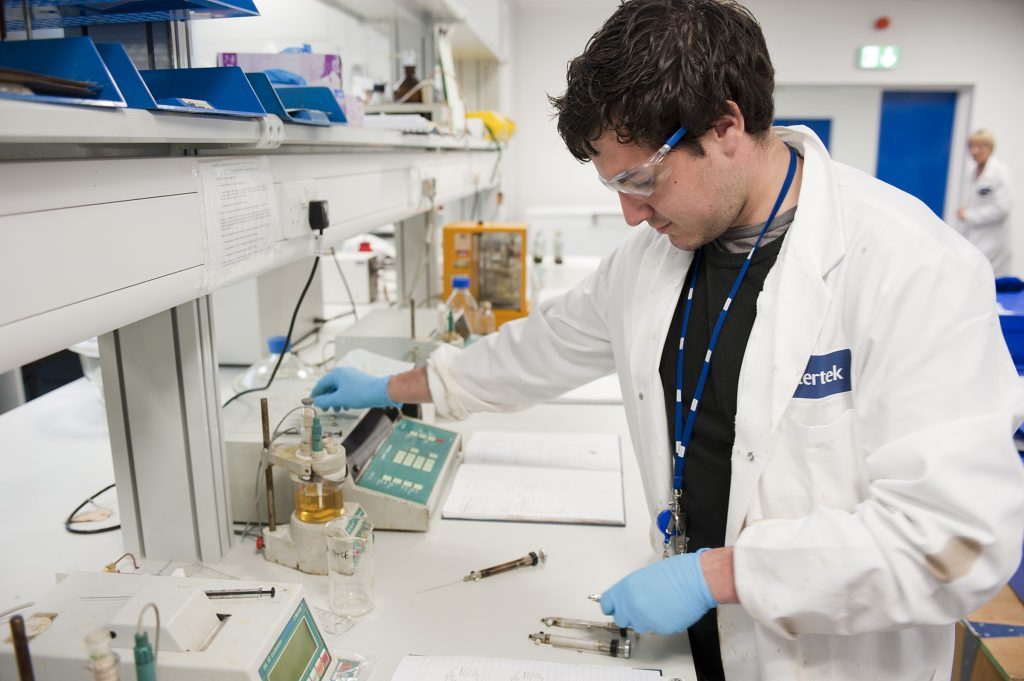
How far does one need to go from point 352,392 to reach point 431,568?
403 mm

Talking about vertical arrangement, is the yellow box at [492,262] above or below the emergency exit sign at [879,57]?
below

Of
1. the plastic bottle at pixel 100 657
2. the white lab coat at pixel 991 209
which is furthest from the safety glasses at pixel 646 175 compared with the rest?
the white lab coat at pixel 991 209

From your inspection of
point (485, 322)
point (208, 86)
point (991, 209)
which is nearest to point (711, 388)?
point (208, 86)

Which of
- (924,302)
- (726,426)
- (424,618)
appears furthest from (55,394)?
(924,302)

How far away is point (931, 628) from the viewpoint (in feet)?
3.28

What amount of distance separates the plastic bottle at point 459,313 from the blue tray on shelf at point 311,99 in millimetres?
1121

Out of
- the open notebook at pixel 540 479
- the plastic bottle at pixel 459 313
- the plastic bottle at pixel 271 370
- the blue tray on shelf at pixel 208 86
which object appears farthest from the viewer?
the plastic bottle at pixel 459 313

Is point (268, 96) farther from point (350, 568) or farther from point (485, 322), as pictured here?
point (485, 322)

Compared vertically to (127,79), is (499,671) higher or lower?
lower

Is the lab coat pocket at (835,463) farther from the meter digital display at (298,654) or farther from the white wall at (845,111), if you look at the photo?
the white wall at (845,111)

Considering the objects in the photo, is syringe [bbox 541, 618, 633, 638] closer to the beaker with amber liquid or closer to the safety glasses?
the beaker with amber liquid

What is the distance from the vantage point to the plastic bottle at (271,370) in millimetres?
1891

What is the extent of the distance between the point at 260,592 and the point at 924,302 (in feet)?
2.94

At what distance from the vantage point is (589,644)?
3.61 feet
